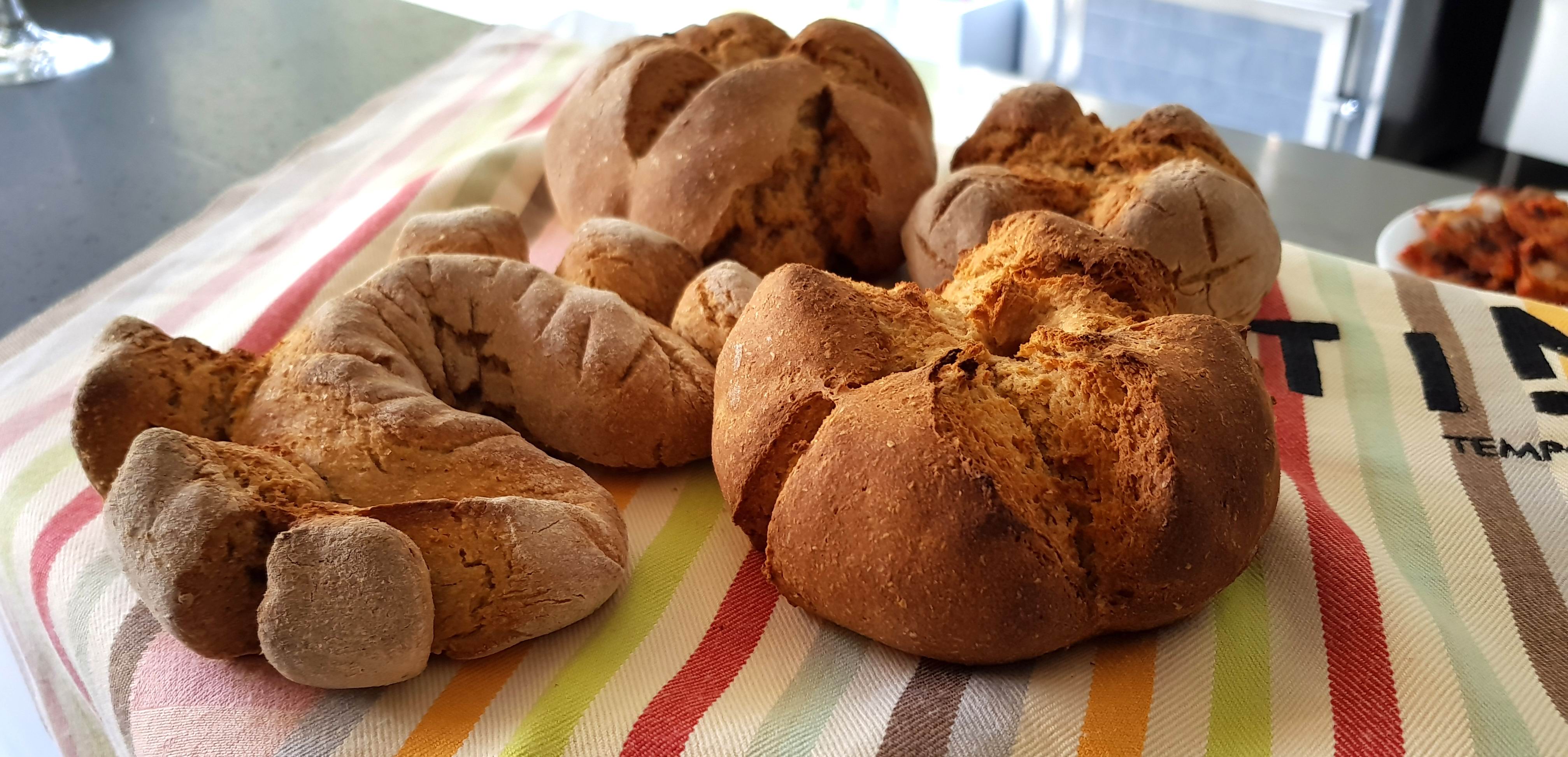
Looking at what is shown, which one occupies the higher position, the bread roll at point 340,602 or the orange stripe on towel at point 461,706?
the bread roll at point 340,602

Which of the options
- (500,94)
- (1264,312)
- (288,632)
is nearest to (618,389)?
(288,632)

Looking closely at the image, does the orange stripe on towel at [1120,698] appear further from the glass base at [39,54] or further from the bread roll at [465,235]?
the glass base at [39,54]

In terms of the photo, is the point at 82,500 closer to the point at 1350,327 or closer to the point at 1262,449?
the point at 1262,449

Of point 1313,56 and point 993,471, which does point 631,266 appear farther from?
point 1313,56

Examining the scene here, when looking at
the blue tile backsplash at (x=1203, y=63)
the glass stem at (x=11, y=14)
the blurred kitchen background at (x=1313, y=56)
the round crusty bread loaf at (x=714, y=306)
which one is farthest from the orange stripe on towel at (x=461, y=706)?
the blue tile backsplash at (x=1203, y=63)

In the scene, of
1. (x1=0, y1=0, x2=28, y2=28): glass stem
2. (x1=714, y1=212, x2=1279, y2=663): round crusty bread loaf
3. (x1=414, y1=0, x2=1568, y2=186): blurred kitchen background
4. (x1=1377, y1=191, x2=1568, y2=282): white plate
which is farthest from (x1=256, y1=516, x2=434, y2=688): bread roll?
(x1=0, y1=0, x2=28, y2=28): glass stem

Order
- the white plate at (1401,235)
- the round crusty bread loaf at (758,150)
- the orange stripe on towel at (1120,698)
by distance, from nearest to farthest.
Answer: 1. the orange stripe on towel at (1120,698)
2. the round crusty bread loaf at (758,150)
3. the white plate at (1401,235)

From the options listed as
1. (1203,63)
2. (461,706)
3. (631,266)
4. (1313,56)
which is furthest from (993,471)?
(1203,63)
